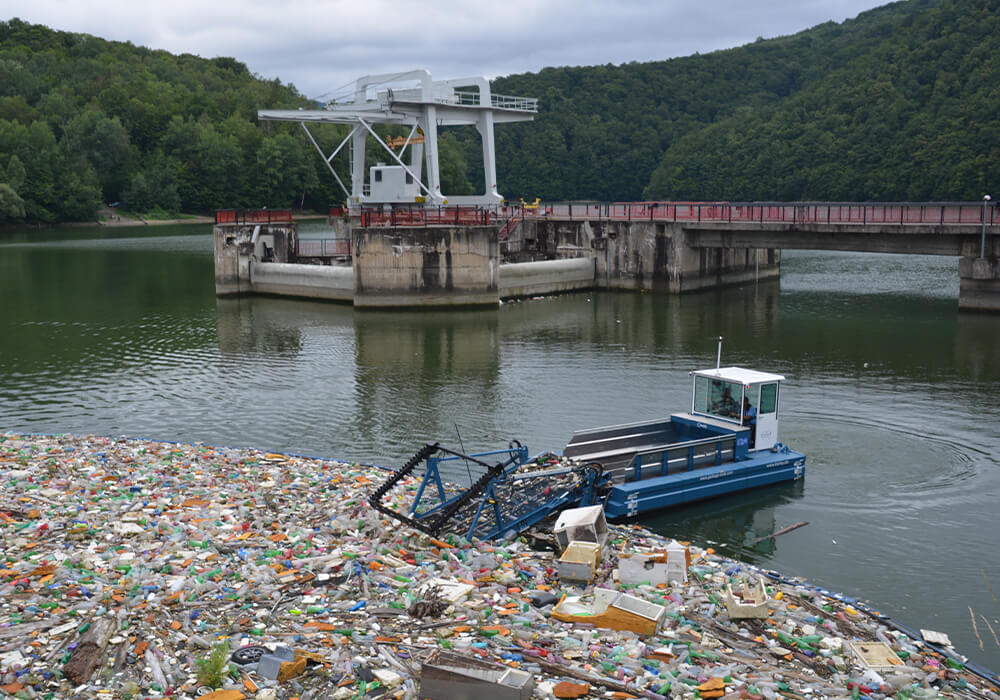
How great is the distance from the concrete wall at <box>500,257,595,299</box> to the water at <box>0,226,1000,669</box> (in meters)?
1.25

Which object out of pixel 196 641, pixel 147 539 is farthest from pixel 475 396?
pixel 196 641

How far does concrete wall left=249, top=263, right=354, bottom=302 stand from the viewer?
45.2 meters

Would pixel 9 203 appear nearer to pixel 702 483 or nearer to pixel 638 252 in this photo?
pixel 638 252

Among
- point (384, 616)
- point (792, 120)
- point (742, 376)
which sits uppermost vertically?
point (792, 120)

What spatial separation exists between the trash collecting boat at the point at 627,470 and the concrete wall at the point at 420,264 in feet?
74.7

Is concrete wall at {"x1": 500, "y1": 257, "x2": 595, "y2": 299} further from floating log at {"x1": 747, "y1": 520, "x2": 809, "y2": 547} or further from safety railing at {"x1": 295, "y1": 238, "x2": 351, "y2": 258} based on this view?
floating log at {"x1": 747, "y1": 520, "x2": 809, "y2": 547}

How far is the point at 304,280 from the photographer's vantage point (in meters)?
46.9

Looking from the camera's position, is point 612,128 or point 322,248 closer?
point 322,248

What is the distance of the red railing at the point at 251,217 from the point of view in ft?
157

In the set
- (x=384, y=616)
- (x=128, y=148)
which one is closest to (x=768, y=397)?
(x=384, y=616)

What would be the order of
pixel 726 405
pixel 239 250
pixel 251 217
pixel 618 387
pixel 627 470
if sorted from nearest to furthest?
pixel 627 470, pixel 726 405, pixel 618 387, pixel 239 250, pixel 251 217

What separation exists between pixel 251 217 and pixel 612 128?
383 feet

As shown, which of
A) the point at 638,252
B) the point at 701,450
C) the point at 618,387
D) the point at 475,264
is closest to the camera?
the point at 701,450

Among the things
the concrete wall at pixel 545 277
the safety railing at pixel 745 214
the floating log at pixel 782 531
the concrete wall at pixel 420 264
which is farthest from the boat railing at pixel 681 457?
the concrete wall at pixel 545 277
